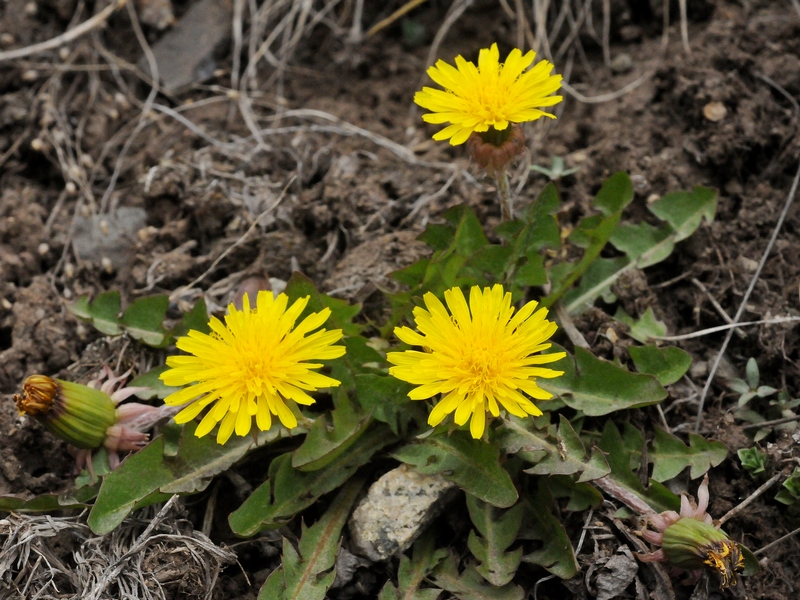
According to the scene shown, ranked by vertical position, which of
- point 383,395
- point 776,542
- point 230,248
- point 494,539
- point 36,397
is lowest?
point 494,539

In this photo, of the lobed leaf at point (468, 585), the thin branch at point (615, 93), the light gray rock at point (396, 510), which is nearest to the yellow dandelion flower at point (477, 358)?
the light gray rock at point (396, 510)

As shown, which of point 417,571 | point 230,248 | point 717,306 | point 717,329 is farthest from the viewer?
point 230,248

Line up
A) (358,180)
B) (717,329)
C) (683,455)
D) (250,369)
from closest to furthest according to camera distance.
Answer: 1. (250,369)
2. (683,455)
3. (717,329)
4. (358,180)

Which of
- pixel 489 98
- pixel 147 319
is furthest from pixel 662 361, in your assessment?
pixel 147 319

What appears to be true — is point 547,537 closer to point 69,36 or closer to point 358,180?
point 358,180

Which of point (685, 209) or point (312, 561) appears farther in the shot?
point (685, 209)

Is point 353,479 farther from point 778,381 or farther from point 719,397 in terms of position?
point 778,381

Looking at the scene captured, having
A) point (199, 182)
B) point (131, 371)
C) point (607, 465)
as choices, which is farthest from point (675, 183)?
Result: point (131, 371)
